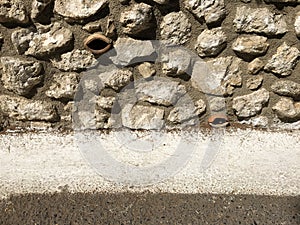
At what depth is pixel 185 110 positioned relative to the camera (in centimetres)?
218

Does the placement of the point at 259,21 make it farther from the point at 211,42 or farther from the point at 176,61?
the point at 176,61

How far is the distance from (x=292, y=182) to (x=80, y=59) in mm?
1210

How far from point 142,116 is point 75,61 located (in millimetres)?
471

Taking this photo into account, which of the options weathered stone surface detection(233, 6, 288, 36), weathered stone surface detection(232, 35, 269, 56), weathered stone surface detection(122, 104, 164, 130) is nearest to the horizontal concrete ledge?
weathered stone surface detection(122, 104, 164, 130)

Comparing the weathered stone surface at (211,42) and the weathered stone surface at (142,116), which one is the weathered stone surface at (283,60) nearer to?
the weathered stone surface at (211,42)

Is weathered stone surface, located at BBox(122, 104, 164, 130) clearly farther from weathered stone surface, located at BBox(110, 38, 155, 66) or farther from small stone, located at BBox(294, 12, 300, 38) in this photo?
small stone, located at BBox(294, 12, 300, 38)

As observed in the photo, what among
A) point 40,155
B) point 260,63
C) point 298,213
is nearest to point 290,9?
point 260,63

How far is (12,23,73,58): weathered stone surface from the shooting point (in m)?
1.95

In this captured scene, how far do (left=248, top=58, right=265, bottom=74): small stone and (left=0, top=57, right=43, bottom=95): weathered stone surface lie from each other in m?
1.10

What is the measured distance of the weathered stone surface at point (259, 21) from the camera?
76.9 inches

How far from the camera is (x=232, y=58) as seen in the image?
6.80 feet

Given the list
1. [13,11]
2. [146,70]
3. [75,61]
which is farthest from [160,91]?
[13,11]

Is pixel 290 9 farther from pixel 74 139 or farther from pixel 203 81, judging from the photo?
pixel 74 139

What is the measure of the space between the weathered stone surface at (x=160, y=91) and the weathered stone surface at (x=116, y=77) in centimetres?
8
